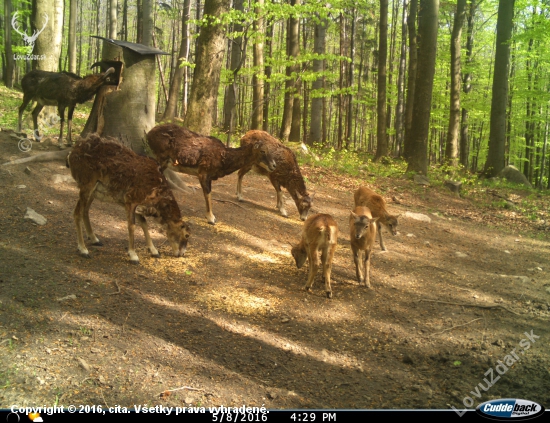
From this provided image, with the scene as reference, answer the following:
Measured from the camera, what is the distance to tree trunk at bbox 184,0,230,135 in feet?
38.6

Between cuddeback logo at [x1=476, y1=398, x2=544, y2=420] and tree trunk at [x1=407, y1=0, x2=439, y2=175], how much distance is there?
499 inches

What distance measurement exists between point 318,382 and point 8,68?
26757mm

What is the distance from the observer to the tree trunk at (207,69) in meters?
11.8

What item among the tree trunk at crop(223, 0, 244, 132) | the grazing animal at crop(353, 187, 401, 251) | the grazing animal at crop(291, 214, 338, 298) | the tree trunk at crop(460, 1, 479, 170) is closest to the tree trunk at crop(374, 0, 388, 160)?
the tree trunk at crop(223, 0, 244, 132)

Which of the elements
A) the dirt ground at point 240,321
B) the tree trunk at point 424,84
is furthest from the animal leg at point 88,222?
the tree trunk at point 424,84

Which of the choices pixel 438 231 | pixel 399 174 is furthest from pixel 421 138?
pixel 438 231

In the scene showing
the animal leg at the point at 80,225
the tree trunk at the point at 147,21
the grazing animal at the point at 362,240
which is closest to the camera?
the animal leg at the point at 80,225

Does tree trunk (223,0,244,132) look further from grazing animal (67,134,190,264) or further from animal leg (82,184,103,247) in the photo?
animal leg (82,184,103,247)

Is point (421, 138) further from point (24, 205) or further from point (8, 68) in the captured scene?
point (8, 68)

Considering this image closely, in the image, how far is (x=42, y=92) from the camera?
392 inches

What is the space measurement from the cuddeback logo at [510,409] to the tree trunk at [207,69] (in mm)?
9550

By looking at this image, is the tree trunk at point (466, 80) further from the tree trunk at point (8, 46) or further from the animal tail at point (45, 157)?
the tree trunk at point (8, 46)

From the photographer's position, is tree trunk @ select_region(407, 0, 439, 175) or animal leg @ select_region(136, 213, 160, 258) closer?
animal leg @ select_region(136, 213, 160, 258)

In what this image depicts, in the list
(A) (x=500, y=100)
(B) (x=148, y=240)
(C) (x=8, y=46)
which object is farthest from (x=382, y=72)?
(C) (x=8, y=46)
